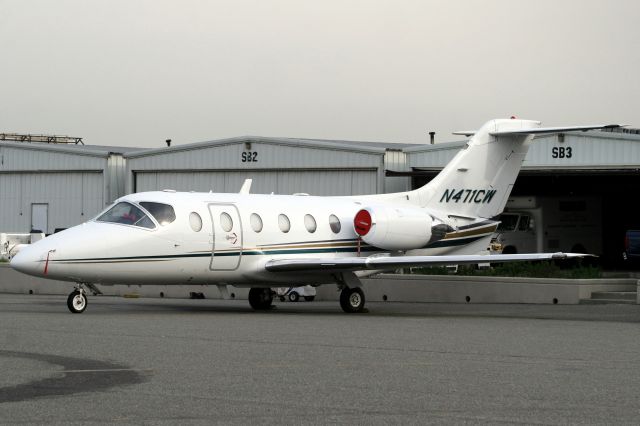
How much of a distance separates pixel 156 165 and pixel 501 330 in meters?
30.8

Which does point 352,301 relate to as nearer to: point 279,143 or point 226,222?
point 226,222

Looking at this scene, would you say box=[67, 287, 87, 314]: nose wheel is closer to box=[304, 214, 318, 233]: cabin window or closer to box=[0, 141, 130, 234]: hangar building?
box=[304, 214, 318, 233]: cabin window

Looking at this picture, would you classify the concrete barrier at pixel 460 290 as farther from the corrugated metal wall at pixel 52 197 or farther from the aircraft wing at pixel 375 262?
the corrugated metal wall at pixel 52 197

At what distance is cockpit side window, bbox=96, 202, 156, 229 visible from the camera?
2130 centimetres

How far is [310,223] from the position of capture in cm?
2406

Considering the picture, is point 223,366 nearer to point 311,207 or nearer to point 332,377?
point 332,377

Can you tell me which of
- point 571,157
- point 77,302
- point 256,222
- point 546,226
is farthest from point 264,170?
point 77,302

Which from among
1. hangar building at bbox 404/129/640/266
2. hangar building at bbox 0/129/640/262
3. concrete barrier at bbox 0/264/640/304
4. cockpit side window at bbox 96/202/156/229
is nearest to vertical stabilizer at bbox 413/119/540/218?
concrete barrier at bbox 0/264/640/304

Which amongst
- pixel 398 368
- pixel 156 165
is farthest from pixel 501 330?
pixel 156 165

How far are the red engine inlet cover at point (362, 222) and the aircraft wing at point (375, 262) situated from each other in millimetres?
1413

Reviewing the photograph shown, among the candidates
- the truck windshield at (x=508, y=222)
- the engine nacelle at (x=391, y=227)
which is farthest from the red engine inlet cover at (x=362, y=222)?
the truck windshield at (x=508, y=222)

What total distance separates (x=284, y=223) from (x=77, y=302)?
16.5ft

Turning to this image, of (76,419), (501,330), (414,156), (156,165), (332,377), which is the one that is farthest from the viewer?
(156,165)

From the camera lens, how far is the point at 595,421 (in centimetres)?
852
